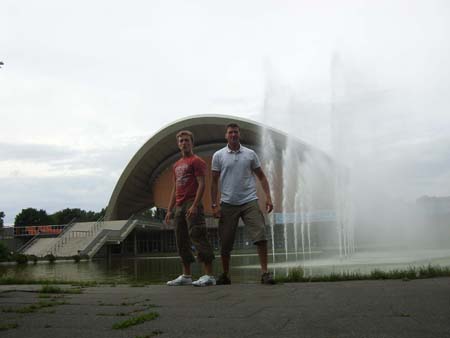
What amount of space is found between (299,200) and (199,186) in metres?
27.5

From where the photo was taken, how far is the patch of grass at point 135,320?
2587 millimetres

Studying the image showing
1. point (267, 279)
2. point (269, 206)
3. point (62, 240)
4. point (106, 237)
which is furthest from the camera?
point (62, 240)

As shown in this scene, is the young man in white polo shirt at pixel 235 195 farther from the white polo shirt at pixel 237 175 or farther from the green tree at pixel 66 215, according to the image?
the green tree at pixel 66 215

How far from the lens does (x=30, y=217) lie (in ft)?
221

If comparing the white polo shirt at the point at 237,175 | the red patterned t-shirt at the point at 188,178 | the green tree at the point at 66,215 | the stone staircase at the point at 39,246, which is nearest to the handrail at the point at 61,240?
the stone staircase at the point at 39,246

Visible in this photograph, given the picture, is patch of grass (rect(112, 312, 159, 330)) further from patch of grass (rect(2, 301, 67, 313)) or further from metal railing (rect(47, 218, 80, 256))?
metal railing (rect(47, 218, 80, 256))

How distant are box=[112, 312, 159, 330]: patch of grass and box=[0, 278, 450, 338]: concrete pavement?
0.04 metres

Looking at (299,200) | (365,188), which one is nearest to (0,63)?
(365,188)

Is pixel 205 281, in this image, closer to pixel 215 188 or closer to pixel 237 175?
pixel 215 188

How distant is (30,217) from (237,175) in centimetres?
6846

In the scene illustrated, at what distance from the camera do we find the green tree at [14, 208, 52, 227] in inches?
2643

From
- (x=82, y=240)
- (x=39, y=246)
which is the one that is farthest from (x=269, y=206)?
(x=39, y=246)

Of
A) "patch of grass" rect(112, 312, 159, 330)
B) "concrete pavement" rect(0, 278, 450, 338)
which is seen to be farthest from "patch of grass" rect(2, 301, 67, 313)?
"patch of grass" rect(112, 312, 159, 330)

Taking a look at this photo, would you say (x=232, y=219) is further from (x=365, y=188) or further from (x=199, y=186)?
(x=365, y=188)
